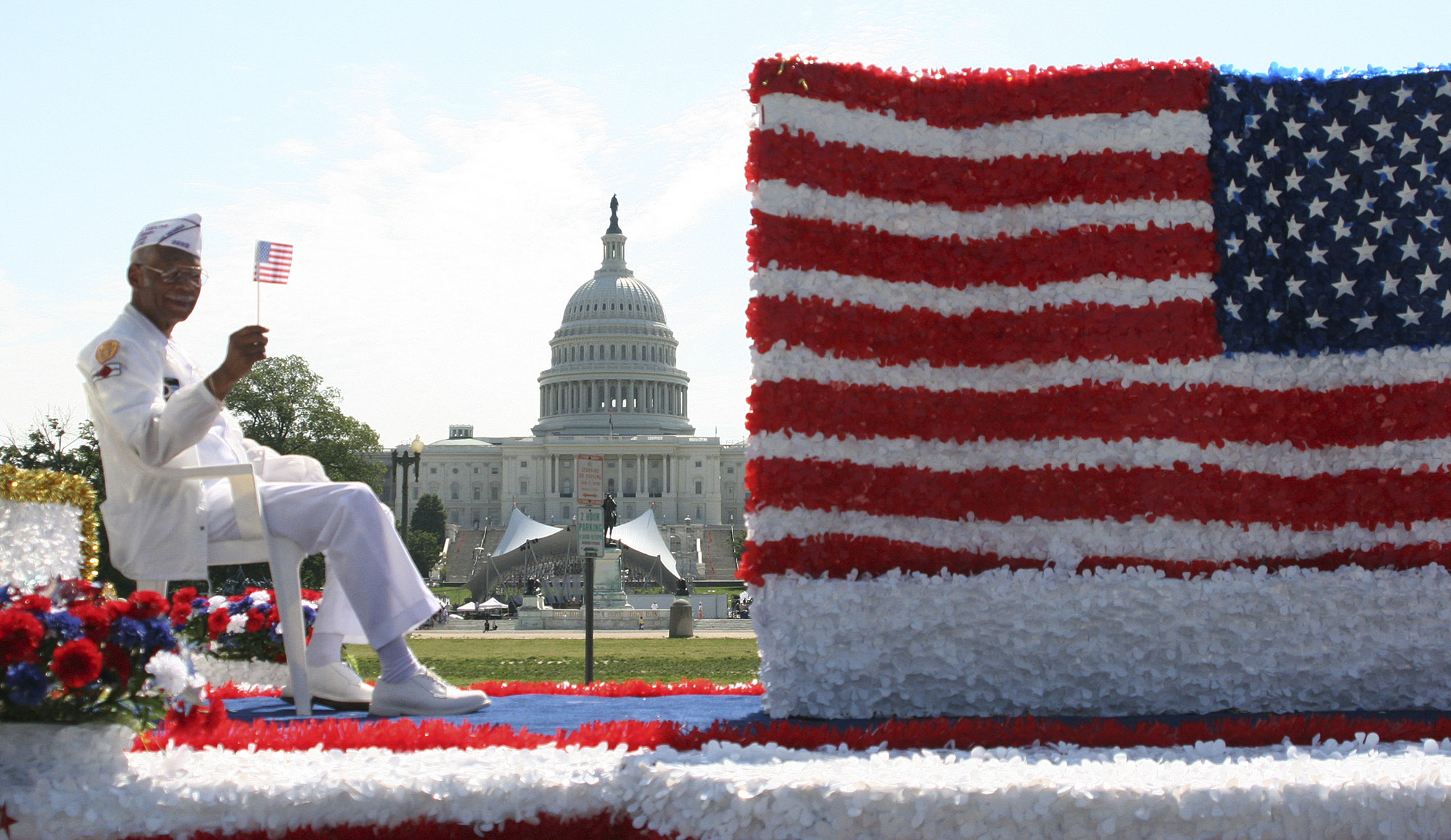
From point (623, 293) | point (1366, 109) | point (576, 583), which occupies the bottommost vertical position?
point (576, 583)

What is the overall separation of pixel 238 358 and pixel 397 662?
1.22 meters

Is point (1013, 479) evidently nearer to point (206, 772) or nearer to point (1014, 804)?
point (1014, 804)

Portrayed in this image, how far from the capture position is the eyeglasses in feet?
15.4

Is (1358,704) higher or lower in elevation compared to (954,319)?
lower

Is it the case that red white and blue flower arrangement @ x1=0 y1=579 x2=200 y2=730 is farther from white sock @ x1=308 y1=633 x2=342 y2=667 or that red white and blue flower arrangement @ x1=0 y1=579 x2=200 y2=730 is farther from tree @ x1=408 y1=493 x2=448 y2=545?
tree @ x1=408 y1=493 x2=448 y2=545

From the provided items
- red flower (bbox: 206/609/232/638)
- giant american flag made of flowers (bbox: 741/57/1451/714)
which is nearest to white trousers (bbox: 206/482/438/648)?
giant american flag made of flowers (bbox: 741/57/1451/714)

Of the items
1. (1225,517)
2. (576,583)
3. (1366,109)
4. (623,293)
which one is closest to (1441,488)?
(1225,517)

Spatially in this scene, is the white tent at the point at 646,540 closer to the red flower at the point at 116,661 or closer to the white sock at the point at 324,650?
the white sock at the point at 324,650

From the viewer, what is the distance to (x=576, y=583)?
49438 mm

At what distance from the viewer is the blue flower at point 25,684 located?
310 centimetres

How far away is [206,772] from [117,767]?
245 mm

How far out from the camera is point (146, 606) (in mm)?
3406

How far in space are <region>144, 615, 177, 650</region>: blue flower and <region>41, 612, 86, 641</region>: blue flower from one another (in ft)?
0.53

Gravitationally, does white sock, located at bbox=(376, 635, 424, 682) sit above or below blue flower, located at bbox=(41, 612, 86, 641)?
below
